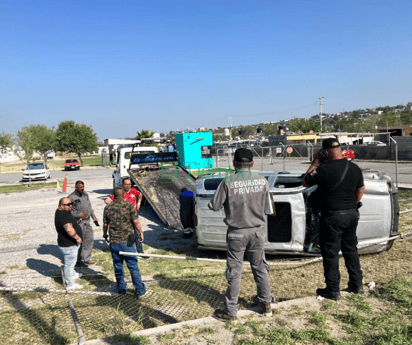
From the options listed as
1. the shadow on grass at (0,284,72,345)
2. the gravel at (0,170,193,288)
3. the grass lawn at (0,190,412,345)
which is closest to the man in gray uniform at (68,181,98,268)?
the gravel at (0,170,193,288)

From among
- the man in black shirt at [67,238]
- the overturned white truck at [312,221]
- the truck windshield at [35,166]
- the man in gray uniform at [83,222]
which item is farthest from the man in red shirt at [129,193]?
the truck windshield at [35,166]

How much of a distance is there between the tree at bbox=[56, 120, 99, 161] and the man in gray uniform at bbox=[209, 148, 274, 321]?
176 ft

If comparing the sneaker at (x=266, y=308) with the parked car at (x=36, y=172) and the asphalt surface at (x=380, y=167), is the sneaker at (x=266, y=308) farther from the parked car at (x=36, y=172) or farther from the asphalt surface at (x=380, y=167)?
the parked car at (x=36, y=172)

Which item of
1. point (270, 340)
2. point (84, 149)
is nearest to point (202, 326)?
point (270, 340)

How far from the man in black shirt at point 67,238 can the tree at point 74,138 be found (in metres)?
51.3

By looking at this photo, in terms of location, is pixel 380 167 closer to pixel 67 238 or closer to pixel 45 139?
pixel 67 238

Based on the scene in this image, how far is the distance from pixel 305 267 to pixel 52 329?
151 inches

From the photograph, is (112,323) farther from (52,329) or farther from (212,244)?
(212,244)

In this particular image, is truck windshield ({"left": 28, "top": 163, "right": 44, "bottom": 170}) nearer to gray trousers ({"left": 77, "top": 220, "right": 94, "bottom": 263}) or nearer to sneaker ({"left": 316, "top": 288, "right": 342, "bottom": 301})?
gray trousers ({"left": 77, "top": 220, "right": 94, "bottom": 263})

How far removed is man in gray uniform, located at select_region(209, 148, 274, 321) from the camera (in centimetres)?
376

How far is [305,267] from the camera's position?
569 centimetres

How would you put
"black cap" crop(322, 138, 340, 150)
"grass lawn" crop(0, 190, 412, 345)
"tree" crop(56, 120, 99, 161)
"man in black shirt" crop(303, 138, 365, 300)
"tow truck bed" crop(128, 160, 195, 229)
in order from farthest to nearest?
"tree" crop(56, 120, 99, 161), "tow truck bed" crop(128, 160, 195, 229), "black cap" crop(322, 138, 340, 150), "man in black shirt" crop(303, 138, 365, 300), "grass lawn" crop(0, 190, 412, 345)

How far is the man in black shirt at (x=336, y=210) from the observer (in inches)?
161

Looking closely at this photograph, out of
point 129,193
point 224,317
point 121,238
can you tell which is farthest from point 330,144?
point 129,193
